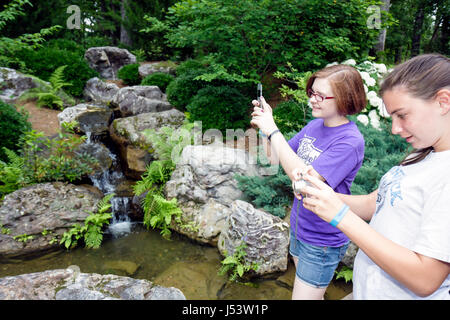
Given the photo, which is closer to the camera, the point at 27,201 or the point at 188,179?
the point at 27,201

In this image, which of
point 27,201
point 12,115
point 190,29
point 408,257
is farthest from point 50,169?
point 408,257

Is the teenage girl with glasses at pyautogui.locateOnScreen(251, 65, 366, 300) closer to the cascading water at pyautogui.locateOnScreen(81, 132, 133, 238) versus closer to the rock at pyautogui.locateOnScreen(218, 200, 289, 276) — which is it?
the rock at pyautogui.locateOnScreen(218, 200, 289, 276)

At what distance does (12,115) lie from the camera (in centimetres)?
574

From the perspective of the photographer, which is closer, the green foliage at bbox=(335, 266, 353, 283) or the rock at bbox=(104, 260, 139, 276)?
the green foliage at bbox=(335, 266, 353, 283)

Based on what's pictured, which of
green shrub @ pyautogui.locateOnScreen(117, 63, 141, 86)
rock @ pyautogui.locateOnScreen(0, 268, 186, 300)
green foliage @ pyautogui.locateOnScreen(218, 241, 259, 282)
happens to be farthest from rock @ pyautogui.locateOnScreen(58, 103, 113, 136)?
rock @ pyautogui.locateOnScreen(0, 268, 186, 300)

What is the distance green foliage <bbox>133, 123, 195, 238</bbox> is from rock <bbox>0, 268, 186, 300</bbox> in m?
2.38

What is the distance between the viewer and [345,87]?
1683 mm

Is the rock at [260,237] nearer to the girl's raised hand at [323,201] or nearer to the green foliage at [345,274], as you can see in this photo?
the green foliage at [345,274]

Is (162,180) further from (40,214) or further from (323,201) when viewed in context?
(323,201)

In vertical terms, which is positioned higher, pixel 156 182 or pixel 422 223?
pixel 422 223

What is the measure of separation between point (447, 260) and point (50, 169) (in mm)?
5791

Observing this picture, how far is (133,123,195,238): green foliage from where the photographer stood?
476cm
